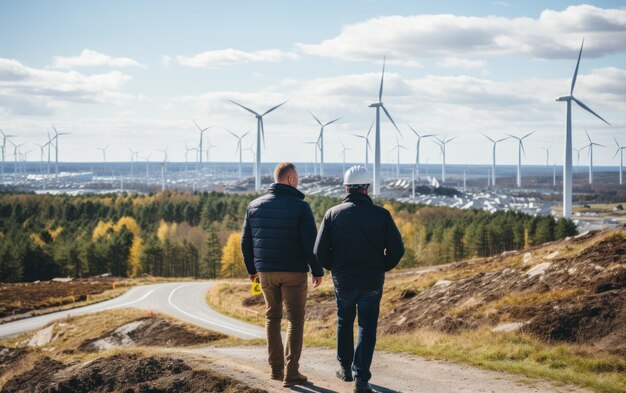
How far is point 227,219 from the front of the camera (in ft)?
552

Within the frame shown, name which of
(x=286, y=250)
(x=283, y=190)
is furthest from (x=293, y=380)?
(x=283, y=190)

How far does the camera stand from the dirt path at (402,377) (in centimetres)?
1248

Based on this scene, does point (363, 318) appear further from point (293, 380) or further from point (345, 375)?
point (293, 380)

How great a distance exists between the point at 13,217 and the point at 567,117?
142 metres

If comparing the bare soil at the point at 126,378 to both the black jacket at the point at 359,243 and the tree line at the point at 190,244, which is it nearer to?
the black jacket at the point at 359,243

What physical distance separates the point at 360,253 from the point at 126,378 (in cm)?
608

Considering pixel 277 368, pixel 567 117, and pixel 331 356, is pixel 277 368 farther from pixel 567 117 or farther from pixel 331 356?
pixel 567 117

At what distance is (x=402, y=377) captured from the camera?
45.4 feet

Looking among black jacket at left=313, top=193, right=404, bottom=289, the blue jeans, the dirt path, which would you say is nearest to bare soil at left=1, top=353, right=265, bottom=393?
the dirt path

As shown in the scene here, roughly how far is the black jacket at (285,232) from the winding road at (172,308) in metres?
26.1

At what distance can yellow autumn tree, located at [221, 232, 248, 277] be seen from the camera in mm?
129000

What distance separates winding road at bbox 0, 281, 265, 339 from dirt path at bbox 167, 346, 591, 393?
74.0 ft

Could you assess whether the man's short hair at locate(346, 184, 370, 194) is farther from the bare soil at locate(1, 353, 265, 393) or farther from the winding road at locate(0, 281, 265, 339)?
the winding road at locate(0, 281, 265, 339)

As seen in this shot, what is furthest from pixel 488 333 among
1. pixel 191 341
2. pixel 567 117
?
pixel 567 117
